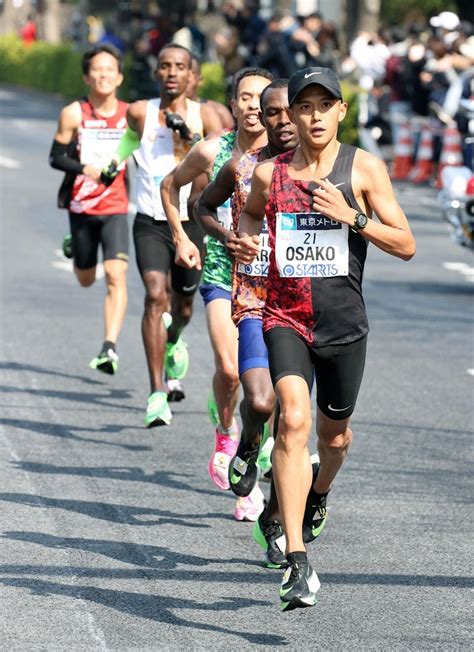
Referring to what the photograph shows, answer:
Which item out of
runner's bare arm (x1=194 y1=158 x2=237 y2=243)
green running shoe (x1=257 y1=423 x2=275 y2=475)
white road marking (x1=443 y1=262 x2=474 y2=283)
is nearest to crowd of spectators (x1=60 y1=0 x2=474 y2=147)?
white road marking (x1=443 y1=262 x2=474 y2=283)

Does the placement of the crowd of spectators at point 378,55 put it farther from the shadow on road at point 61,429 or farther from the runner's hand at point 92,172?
the shadow on road at point 61,429

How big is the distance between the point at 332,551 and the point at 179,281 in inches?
133

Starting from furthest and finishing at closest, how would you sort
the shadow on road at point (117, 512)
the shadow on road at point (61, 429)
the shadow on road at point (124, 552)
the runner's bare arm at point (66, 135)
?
the runner's bare arm at point (66, 135) → the shadow on road at point (61, 429) → the shadow on road at point (117, 512) → the shadow on road at point (124, 552)

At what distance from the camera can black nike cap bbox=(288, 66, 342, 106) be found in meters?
6.30

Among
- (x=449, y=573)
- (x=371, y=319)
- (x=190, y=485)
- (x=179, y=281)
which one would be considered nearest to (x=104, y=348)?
(x=179, y=281)

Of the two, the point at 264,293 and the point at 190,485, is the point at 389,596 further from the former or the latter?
the point at 190,485

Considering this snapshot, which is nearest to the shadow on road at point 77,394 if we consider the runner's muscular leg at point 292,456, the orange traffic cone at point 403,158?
the runner's muscular leg at point 292,456

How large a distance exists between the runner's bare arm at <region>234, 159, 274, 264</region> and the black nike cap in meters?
0.31

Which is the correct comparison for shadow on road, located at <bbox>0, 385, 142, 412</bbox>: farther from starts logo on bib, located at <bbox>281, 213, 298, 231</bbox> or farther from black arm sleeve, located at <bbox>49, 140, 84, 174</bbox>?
starts logo on bib, located at <bbox>281, 213, 298, 231</bbox>

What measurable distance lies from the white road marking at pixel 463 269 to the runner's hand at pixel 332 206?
418 inches

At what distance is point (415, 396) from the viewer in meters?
11.2

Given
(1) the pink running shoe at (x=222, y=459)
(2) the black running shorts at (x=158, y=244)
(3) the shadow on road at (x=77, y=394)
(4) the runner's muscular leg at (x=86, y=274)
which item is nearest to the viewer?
(1) the pink running shoe at (x=222, y=459)

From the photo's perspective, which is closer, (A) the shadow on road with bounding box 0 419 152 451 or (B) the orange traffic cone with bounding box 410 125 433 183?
(A) the shadow on road with bounding box 0 419 152 451

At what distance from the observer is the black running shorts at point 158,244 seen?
1015 centimetres
